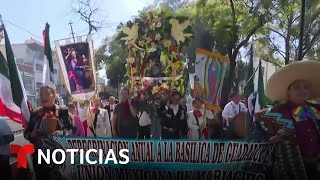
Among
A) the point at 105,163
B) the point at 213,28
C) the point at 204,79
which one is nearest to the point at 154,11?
the point at 204,79

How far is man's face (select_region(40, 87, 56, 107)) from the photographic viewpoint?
4586mm

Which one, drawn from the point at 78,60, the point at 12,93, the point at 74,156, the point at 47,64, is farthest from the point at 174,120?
the point at 12,93

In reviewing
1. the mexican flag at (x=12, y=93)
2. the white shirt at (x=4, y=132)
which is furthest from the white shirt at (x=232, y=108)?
the white shirt at (x=4, y=132)

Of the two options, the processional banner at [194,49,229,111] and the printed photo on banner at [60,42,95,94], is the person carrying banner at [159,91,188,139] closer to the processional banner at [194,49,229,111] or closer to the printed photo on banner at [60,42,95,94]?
the processional banner at [194,49,229,111]

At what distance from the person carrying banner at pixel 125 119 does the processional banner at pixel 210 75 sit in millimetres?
961

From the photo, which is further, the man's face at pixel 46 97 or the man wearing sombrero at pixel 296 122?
the man's face at pixel 46 97

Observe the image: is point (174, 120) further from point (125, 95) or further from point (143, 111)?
point (125, 95)

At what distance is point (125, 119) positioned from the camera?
6.46 metres

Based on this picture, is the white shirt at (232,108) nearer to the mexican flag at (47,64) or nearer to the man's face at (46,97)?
the mexican flag at (47,64)

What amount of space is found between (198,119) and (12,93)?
9.59 ft

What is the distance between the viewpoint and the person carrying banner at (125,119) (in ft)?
18.6

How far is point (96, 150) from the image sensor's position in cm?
436

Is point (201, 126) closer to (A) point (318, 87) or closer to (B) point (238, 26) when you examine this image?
(A) point (318, 87)

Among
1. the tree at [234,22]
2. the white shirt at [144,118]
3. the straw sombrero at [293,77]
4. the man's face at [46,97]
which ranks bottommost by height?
the white shirt at [144,118]
